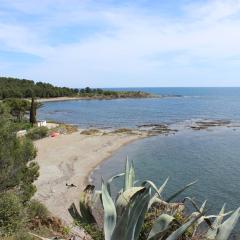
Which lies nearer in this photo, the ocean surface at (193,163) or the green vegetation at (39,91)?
the ocean surface at (193,163)

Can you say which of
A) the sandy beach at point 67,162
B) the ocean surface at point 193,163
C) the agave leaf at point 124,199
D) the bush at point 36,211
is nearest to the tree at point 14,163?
the bush at point 36,211

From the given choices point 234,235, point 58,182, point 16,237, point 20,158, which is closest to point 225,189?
point 234,235

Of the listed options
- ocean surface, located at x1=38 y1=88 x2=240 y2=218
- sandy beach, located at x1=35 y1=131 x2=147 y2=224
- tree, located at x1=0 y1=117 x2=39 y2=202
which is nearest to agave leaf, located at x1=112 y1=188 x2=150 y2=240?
tree, located at x1=0 y1=117 x2=39 y2=202

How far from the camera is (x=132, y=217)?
6.77 metres

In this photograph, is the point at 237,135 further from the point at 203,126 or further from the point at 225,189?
the point at 225,189

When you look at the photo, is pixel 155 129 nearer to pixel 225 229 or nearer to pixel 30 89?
pixel 225 229

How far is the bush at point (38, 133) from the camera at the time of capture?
5547 centimetres

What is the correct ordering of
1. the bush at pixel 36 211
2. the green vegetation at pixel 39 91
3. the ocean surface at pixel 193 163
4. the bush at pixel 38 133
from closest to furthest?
the bush at pixel 36 211 < the ocean surface at pixel 193 163 < the bush at pixel 38 133 < the green vegetation at pixel 39 91

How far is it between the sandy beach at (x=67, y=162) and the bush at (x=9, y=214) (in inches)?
271

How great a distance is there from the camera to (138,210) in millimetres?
6836

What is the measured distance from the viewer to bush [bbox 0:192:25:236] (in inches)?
691

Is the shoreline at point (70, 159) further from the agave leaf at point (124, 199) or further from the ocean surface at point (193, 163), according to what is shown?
the agave leaf at point (124, 199)

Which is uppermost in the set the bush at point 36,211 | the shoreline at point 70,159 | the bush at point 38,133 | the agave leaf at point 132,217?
the agave leaf at point 132,217

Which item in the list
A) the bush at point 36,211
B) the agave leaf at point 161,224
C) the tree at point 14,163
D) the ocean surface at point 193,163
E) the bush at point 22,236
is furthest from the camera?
the ocean surface at point 193,163
